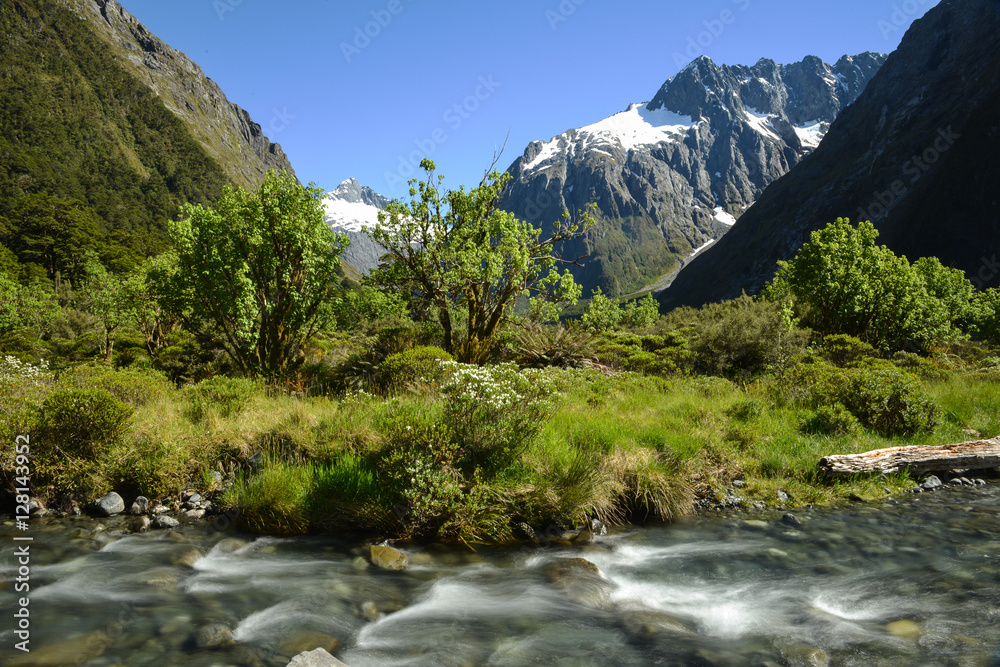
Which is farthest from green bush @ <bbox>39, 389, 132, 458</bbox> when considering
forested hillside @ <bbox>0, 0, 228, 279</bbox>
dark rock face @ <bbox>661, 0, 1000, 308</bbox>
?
dark rock face @ <bbox>661, 0, 1000, 308</bbox>

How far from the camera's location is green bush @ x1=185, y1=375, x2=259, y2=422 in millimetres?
9656

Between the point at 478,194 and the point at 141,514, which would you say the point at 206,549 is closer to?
the point at 141,514

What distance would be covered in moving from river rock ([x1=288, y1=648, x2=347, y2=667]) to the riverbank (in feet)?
7.72

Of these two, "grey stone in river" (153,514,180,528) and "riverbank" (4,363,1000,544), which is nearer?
"riverbank" (4,363,1000,544)

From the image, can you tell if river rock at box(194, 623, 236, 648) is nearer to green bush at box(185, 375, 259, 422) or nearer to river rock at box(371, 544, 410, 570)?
river rock at box(371, 544, 410, 570)

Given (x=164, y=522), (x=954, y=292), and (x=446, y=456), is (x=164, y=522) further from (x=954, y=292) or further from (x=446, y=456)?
(x=954, y=292)

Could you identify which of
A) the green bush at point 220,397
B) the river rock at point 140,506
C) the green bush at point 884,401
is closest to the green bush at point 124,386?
the green bush at point 220,397

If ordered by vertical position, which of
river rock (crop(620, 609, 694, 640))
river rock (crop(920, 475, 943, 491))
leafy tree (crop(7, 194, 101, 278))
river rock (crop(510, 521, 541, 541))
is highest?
leafy tree (crop(7, 194, 101, 278))

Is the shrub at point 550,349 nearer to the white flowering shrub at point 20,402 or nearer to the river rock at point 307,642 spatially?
the white flowering shrub at point 20,402

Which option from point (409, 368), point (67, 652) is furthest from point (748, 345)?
point (67, 652)

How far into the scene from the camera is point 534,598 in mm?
5227

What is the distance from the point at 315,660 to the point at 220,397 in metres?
7.98

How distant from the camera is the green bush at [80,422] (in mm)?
7465

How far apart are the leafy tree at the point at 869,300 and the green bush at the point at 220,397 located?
2484cm
